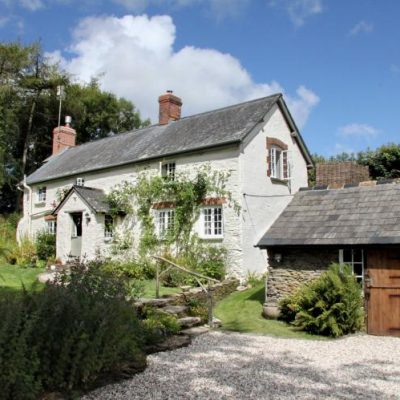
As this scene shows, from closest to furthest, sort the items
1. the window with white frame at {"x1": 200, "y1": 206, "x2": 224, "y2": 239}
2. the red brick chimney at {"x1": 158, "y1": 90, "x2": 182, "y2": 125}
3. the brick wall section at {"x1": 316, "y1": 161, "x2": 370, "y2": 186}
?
the window with white frame at {"x1": 200, "y1": 206, "x2": 224, "y2": 239} < the red brick chimney at {"x1": 158, "y1": 90, "x2": 182, "y2": 125} < the brick wall section at {"x1": 316, "y1": 161, "x2": 370, "y2": 186}

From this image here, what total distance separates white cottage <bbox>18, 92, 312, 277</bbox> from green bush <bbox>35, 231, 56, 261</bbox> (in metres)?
1.28

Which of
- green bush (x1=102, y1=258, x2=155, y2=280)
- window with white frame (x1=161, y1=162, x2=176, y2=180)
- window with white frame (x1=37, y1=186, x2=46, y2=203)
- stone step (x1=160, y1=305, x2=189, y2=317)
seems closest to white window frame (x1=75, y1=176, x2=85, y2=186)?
window with white frame (x1=37, y1=186, x2=46, y2=203)

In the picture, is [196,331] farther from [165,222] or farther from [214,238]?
[165,222]

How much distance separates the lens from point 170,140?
67.9 feet

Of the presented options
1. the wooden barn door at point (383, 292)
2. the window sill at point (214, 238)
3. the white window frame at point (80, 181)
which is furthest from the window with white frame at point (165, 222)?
the wooden barn door at point (383, 292)

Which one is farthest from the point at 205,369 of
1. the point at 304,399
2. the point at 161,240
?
the point at 161,240

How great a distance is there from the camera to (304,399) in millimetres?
5805

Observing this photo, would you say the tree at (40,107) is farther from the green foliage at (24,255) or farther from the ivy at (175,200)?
the ivy at (175,200)

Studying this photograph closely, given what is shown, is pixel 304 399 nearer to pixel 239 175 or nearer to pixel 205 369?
pixel 205 369

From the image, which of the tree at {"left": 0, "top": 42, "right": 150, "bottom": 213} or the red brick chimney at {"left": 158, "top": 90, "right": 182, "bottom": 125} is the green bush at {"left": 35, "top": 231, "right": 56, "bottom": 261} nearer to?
the red brick chimney at {"left": 158, "top": 90, "right": 182, "bottom": 125}

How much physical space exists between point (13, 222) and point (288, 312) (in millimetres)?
23596

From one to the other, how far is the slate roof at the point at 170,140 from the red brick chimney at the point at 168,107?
0.54 meters

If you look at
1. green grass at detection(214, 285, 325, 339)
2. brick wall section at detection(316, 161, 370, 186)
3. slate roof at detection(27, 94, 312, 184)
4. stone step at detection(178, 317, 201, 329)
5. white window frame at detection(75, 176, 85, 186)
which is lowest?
green grass at detection(214, 285, 325, 339)

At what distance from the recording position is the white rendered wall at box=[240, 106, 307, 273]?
679 inches
